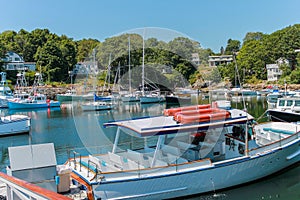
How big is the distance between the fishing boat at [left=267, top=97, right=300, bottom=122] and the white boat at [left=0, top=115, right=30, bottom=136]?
20904 millimetres

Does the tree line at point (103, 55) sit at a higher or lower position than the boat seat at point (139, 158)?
higher

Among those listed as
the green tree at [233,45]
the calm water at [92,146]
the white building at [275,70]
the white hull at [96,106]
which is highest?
the green tree at [233,45]

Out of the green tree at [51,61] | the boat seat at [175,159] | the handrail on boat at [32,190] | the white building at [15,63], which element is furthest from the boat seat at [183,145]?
the white building at [15,63]

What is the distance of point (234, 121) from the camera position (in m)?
12.1

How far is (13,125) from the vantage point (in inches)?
1078

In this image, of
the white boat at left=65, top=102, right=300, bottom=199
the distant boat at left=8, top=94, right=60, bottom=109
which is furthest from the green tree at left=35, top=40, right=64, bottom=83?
the white boat at left=65, top=102, right=300, bottom=199

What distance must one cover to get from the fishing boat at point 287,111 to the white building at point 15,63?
63007 mm

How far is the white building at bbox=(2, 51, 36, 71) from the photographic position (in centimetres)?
7825

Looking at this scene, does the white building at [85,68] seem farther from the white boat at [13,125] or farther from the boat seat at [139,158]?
the boat seat at [139,158]

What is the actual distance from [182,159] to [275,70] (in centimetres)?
7753

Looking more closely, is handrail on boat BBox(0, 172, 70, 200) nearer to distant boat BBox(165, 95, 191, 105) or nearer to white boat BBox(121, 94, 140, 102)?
distant boat BBox(165, 95, 191, 105)

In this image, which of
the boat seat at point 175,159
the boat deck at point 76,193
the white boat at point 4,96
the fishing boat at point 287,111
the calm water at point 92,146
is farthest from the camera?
the white boat at point 4,96

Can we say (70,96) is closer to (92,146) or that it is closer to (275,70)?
(275,70)

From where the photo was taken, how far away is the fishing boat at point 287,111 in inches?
1078
